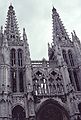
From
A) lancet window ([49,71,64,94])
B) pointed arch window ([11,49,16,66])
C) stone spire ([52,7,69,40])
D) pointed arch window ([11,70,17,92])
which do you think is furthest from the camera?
stone spire ([52,7,69,40])

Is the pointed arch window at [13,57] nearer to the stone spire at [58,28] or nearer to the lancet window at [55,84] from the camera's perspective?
the lancet window at [55,84]

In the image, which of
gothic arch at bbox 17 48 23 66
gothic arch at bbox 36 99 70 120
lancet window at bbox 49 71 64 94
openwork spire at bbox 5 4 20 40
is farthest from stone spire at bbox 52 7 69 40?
gothic arch at bbox 36 99 70 120

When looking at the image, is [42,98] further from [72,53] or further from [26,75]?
[72,53]

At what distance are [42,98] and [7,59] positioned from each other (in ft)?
27.3

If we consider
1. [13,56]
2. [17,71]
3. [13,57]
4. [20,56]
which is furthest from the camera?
[20,56]

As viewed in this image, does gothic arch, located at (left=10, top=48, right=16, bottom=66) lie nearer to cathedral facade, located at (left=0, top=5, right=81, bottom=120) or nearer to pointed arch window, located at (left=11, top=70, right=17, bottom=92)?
cathedral facade, located at (left=0, top=5, right=81, bottom=120)

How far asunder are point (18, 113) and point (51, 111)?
4803mm

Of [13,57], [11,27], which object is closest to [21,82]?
[13,57]

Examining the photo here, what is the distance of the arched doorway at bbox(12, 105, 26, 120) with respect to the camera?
27806mm

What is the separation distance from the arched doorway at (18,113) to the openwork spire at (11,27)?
46.8 feet

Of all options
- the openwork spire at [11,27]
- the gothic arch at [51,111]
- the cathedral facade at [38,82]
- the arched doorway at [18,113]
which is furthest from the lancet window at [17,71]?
the gothic arch at [51,111]

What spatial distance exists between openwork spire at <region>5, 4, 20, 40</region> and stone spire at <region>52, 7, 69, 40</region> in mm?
7711

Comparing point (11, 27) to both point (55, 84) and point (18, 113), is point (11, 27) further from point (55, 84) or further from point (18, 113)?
point (18, 113)

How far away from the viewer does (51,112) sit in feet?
97.5
